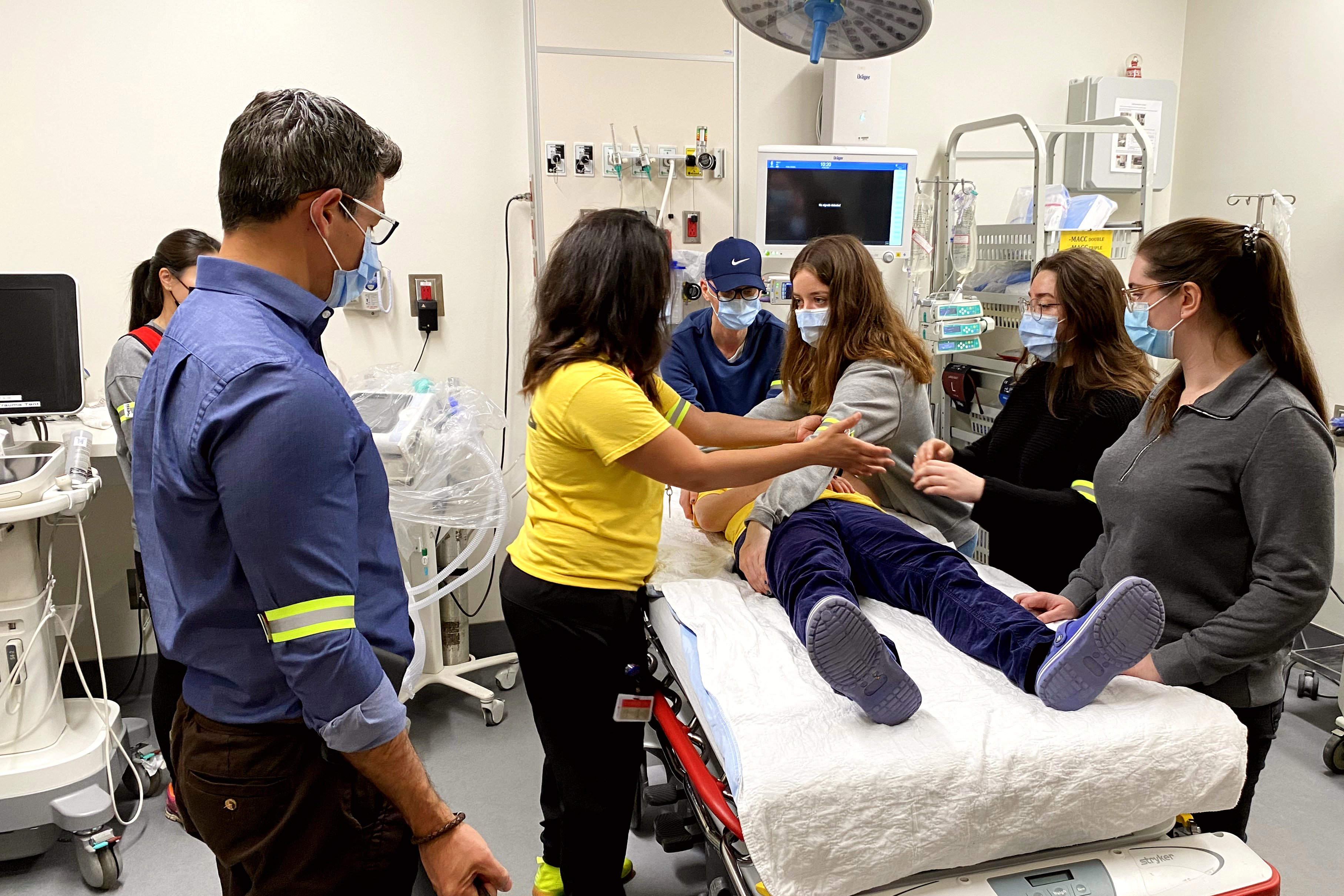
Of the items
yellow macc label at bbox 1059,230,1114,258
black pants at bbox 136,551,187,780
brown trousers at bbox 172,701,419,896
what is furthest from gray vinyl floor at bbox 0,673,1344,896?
yellow macc label at bbox 1059,230,1114,258

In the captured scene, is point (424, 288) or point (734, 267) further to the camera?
point (424, 288)

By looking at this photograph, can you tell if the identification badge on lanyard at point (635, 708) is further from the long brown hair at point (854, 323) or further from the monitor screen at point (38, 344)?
the monitor screen at point (38, 344)

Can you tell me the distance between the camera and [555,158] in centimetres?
305

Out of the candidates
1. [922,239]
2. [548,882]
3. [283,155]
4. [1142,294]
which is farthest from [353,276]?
[922,239]

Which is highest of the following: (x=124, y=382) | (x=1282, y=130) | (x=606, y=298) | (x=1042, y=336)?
(x=1282, y=130)

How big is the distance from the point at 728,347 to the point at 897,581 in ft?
4.32

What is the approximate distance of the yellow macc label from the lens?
3.15 meters

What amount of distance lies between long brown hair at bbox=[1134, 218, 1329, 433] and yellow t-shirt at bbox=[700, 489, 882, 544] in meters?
0.66

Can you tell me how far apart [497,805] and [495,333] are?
162cm

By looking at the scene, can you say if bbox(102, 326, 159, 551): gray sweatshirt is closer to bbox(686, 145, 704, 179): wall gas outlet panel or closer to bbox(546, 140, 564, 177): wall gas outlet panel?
bbox(546, 140, 564, 177): wall gas outlet panel

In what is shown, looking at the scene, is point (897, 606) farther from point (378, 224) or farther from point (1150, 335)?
point (378, 224)

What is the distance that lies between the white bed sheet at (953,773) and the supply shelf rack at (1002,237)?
218 centimetres

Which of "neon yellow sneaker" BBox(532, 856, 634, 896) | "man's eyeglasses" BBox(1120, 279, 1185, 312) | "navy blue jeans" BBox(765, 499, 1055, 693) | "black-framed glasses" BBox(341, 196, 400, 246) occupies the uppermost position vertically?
"black-framed glasses" BBox(341, 196, 400, 246)

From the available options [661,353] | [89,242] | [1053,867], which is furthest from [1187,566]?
[89,242]
